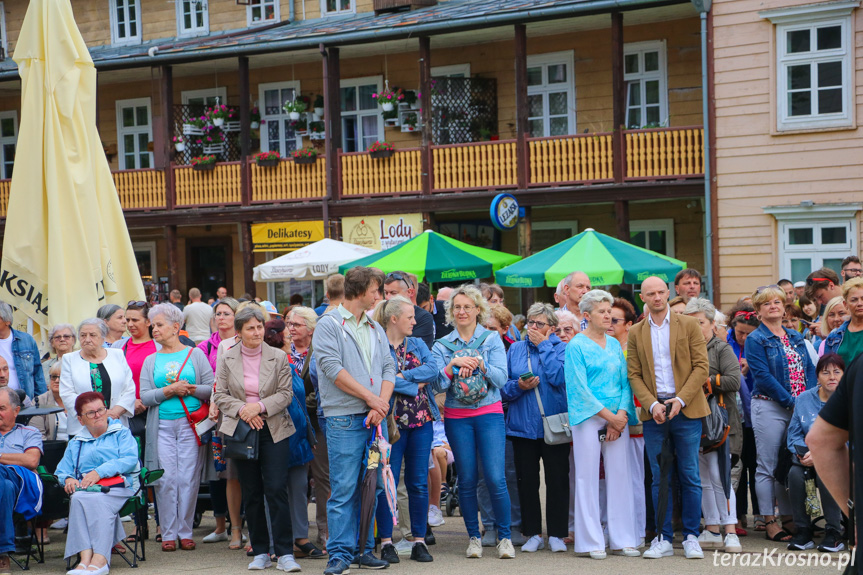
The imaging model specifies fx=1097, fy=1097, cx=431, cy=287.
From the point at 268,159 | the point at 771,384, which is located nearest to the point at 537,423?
the point at 771,384

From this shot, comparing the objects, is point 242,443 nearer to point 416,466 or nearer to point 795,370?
point 416,466

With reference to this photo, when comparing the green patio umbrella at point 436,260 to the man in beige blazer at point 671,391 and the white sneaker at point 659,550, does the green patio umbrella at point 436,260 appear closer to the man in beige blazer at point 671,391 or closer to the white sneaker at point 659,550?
the man in beige blazer at point 671,391

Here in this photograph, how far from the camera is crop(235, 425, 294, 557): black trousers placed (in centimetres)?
782

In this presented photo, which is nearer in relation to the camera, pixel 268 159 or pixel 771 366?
pixel 771 366

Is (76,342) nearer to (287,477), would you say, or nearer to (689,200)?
(287,477)

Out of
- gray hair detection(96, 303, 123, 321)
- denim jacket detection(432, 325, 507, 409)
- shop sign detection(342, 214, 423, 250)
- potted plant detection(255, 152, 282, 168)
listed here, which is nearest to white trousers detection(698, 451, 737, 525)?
denim jacket detection(432, 325, 507, 409)

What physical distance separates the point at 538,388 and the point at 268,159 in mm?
15515

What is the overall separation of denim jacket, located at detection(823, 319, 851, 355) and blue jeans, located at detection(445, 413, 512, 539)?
8.59ft

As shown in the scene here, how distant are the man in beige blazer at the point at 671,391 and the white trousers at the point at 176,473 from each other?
3504 mm

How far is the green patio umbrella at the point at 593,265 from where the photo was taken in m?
13.1

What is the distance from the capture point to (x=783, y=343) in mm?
8484

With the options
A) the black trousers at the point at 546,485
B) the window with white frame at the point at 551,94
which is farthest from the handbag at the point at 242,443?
the window with white frame at the point at 551,94

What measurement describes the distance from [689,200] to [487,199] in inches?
152

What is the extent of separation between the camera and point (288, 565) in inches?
302
